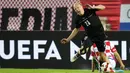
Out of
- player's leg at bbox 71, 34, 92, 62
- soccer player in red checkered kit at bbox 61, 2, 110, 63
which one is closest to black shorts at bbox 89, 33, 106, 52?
soccer player in red checkered kit at bbox 61, 2, 110, 63

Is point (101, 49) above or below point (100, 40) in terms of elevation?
below

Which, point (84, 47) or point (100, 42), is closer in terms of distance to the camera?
point (100, 42)

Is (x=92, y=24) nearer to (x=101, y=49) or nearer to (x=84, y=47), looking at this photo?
(x=101, y=49)

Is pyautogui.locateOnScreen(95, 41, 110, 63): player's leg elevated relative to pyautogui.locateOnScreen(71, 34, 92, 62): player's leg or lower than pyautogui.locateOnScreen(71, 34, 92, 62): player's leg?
elevated

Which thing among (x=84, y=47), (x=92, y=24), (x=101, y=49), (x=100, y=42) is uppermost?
(x=92, y=24)

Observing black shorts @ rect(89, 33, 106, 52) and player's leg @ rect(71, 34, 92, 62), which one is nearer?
black shorts @ rect(89, 33, 106, 52)

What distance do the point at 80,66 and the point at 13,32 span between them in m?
1.97

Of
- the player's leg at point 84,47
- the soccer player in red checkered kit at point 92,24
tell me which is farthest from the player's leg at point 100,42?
the player's leg at point 84,47

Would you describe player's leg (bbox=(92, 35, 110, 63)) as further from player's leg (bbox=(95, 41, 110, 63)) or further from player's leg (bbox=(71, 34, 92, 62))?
player's leg (bbox=(71, 34, 92, 62))

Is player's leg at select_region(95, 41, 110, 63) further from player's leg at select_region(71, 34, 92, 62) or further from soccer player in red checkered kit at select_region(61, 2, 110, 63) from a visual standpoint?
player's leg at select_region(71, 34, 92, 62)

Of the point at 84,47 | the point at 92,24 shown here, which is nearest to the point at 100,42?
the point at 92,24

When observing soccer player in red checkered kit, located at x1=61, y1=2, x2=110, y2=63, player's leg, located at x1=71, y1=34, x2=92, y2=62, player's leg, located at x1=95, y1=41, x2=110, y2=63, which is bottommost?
player's leg, located at x1=71, y1=34, x2=92, y2=62

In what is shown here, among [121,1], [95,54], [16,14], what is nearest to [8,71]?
[95,54]

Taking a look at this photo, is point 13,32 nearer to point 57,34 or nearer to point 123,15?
point 57,34
